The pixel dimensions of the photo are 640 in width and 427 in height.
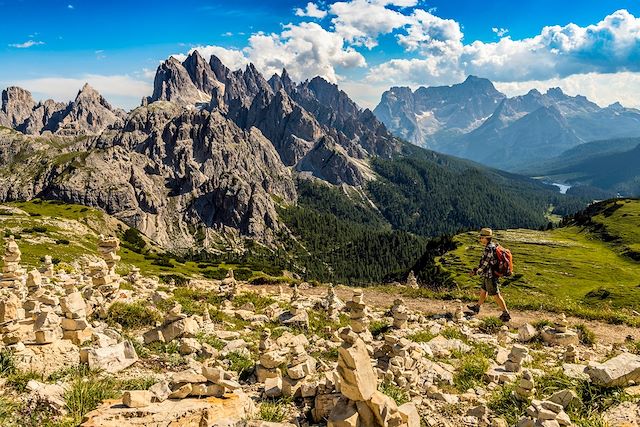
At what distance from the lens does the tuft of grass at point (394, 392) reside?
1020cm

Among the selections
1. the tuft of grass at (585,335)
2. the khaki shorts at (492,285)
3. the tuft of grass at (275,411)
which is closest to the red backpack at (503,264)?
the khaki shorts at (492,285)

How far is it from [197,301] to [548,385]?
62.7ft

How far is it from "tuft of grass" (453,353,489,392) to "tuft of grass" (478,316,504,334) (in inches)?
252

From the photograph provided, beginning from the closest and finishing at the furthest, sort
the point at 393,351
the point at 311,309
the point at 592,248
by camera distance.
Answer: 1. the point at 393,351
2. the point at 311,309
3. the point at 592,248

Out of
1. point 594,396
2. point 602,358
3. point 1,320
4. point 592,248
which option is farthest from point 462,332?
point 592,248

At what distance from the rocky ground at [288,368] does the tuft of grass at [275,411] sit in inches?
1.4

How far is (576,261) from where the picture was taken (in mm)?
134250

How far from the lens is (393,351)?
46.4 ft

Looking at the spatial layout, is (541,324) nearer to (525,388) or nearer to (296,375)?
(525,388)

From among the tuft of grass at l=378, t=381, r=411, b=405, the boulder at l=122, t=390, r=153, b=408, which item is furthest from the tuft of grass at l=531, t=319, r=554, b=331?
the boulder at l=122, t=390, r=153, b=408

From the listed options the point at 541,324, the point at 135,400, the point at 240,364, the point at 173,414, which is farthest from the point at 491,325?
the point at 135,400

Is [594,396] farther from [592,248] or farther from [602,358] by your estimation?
[592,248]

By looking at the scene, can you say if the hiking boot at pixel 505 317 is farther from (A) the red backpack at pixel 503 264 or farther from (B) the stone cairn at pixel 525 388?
(B) the stone cairn at pixel 525 388

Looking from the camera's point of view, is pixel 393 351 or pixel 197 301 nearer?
pixel 393 351
